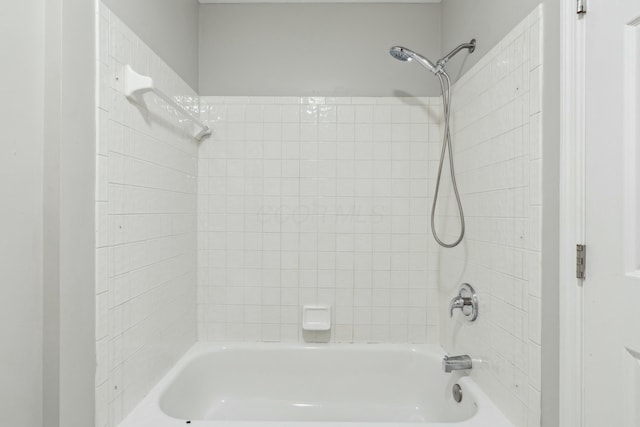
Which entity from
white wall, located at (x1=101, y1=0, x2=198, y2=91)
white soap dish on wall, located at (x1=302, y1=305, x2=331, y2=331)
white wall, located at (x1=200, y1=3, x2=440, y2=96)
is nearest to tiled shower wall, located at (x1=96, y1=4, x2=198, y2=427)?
white wall, located at (x1=101, y1=0, x2=198, y2=91)

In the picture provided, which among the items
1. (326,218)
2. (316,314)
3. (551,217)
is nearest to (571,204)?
(551,217)

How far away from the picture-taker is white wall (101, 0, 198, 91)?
1.38 m

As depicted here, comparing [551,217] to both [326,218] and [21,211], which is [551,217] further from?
[21,211]

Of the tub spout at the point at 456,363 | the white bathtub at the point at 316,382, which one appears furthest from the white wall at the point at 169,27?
the tub spout at the point at 456,363

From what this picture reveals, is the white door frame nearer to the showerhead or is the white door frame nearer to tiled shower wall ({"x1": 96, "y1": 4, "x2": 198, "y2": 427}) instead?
the showerhead

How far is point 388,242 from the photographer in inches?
85.2

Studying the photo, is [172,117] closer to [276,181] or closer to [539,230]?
[276,181]

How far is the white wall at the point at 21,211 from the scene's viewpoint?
0.90 metres

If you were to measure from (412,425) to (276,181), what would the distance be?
4.41 ft

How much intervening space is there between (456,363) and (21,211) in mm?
1597

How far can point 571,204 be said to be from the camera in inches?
40.4

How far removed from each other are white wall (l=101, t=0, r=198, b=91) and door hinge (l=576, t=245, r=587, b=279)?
1.53 metres

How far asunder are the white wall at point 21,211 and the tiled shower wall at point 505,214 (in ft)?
4.52

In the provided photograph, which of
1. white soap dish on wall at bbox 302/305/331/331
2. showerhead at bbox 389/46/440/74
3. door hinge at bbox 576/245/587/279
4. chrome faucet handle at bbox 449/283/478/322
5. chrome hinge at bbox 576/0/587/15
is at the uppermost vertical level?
showerhead at bbox 389/46/440/74
